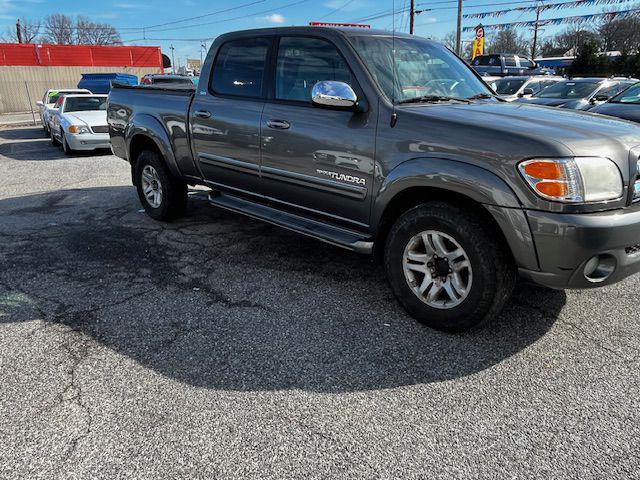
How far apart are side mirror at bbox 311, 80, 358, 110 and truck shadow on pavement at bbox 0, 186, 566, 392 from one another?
1438mm

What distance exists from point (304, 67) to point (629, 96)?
7.17 m

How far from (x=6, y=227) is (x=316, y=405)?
15.9ft

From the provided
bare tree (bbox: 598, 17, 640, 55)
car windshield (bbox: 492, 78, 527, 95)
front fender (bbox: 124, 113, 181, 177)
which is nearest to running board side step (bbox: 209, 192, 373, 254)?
front fender (bbox: 124, 113, 181, 177)

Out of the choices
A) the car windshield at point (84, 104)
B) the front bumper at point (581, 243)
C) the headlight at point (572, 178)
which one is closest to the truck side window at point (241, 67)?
the headlight at point (572, 178)

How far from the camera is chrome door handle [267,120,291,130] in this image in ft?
13.3

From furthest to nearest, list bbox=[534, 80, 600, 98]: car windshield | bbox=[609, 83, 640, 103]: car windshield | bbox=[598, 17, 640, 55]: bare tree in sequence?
bbox=[598, 17, 640, 55]: bare tree, bbox=[534, 80, 600, 98]: car windshield, bbox=[609, 83, 640, 103]: car windshield

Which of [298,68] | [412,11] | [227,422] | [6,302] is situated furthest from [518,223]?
[412,11]

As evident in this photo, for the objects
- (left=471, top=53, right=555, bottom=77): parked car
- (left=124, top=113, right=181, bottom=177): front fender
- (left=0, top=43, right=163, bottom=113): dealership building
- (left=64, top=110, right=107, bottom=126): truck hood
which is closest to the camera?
(left=124, top=113, right=181, bottom=177): front fender

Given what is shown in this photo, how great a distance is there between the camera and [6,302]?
150 inches

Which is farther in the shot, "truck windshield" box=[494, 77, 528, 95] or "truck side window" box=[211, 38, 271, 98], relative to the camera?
"truck windshield" box=[494, 77, 528, 95]

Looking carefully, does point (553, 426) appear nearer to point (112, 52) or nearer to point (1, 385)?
point (1, 385)

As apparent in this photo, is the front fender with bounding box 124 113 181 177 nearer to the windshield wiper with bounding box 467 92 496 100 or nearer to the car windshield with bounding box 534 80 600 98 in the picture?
the windshield wiper with bounding box 467 92 496 100

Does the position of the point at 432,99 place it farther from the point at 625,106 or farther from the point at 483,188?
the point at 625,106

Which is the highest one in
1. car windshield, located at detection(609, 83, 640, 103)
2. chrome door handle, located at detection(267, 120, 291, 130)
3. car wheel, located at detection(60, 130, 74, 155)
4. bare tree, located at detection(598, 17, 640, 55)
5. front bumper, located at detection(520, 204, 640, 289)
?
bare tree, located at detection(598, 17, 640, 55)
